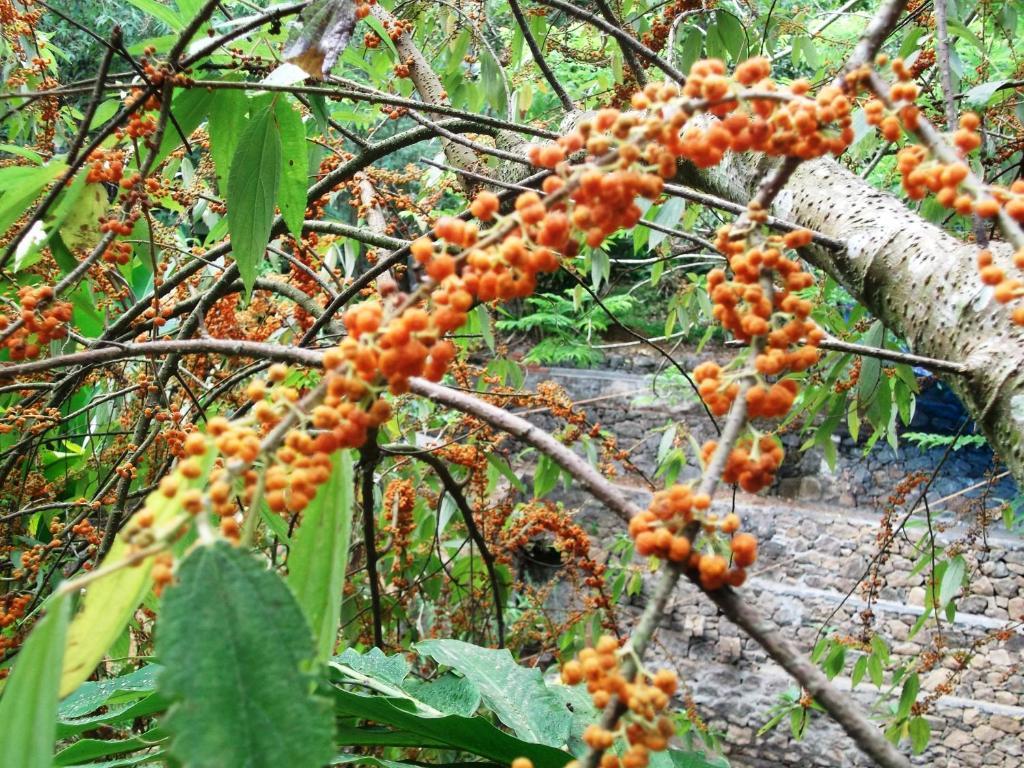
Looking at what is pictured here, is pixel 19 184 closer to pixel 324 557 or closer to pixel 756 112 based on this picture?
pixel 324 557

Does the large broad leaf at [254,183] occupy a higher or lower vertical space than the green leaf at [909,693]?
higher

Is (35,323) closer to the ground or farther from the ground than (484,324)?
closer to the ground

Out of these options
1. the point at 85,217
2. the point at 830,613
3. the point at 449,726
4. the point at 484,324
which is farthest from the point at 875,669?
the point at 830,613

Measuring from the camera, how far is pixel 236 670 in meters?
0.39

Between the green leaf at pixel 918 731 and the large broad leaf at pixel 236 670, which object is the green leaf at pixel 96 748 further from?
the green leaf at pixel 918 731

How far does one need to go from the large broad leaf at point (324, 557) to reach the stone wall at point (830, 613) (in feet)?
16.8

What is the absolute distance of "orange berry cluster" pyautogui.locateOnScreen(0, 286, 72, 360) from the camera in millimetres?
841

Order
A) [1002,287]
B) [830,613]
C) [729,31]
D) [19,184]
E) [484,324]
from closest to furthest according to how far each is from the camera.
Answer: [1002,287] < [19,184] < [729,31] < [484,324] < [830,613]

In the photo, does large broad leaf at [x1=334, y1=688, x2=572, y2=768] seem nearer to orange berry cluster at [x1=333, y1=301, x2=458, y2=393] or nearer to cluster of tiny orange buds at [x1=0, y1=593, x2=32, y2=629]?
orange berry cluster at [x1=333, y1=301, x2=458, y2=393]

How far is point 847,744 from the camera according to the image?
6.37 metres

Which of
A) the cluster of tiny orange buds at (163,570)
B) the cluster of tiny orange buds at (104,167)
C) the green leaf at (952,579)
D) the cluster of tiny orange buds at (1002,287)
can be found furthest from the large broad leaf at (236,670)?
the green leaf at (952,579)

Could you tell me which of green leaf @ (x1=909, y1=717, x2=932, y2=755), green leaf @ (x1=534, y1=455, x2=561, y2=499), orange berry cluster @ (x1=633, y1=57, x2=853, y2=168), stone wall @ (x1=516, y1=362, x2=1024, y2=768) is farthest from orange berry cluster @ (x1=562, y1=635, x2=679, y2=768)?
stone wall @ (x1=516, y1=362, x2=1024, y2=768)

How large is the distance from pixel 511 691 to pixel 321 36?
816 mm

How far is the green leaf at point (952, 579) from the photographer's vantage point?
2.07 meters
